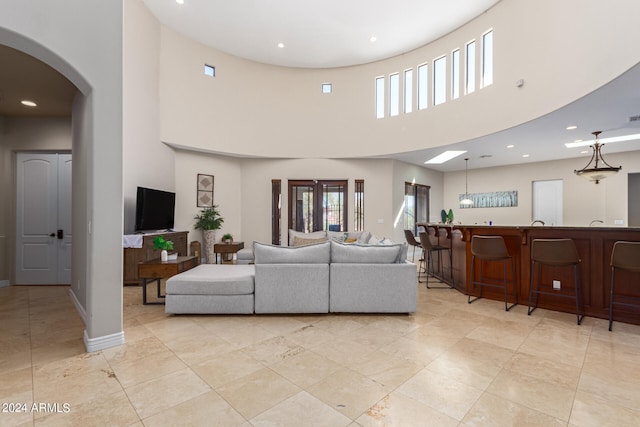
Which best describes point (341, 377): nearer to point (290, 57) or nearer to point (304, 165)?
point (304, 165)

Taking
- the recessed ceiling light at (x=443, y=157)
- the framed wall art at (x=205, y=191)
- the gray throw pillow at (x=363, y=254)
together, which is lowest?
the gray throw pillow at (x=363, y=254)

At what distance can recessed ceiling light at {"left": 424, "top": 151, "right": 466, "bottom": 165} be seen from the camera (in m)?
7.35

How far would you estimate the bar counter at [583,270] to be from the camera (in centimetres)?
331

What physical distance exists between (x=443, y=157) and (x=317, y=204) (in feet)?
12.6

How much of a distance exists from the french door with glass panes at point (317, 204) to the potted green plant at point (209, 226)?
6.96ft

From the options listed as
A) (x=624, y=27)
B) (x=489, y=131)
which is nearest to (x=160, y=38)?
(x=489, y=131)

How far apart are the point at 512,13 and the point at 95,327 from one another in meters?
7.65

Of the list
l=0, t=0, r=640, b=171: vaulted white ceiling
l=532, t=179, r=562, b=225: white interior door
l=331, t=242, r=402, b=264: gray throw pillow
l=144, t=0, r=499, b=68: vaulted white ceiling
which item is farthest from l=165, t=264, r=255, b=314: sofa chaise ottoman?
l=532, t=179, r=562, b=225: white interior door

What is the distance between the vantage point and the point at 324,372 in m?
Answer: 2.22

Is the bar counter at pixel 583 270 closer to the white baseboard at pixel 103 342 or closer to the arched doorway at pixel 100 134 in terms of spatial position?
the white baseboard at pixel 103 342

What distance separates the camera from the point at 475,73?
599 centimetres

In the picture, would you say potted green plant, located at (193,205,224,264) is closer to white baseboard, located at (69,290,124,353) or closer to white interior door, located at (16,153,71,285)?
white interior door, located at (16,153,71,285)

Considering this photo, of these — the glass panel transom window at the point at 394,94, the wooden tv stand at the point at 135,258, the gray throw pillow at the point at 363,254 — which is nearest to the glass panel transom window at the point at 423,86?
the glass panel transom window at the point at 394,94

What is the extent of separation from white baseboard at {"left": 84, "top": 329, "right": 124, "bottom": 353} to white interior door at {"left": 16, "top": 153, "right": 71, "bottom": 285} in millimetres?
3496
